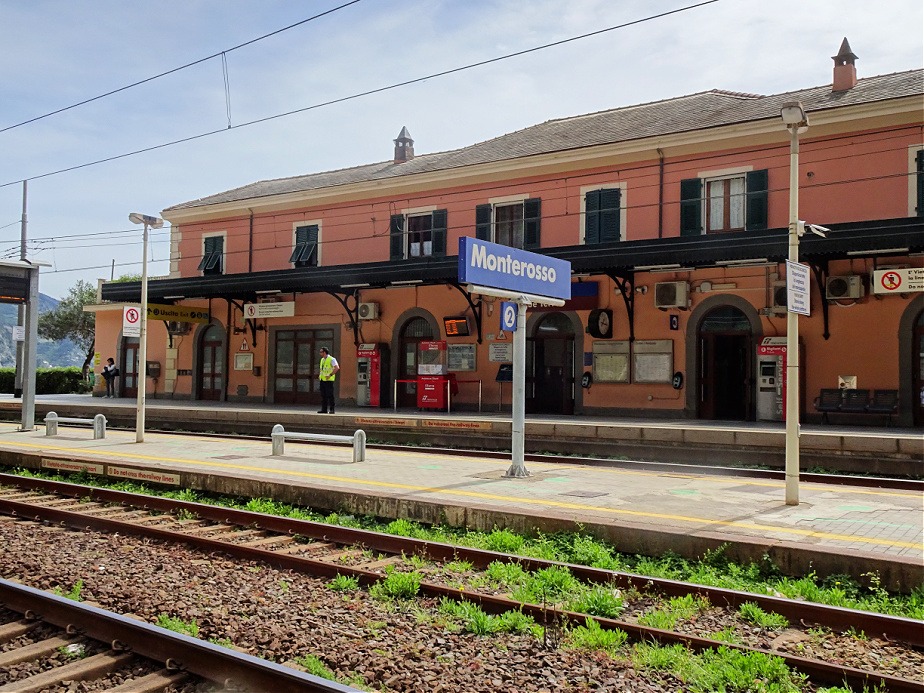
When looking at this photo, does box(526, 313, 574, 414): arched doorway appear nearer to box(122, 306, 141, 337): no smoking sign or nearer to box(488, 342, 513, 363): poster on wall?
box(488, 342, 513, 363): poster on wall

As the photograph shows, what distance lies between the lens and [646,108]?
24.0m

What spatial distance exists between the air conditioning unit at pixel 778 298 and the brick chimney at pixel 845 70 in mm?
5865

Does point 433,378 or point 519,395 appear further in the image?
point 433,378

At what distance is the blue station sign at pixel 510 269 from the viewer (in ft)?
31.8

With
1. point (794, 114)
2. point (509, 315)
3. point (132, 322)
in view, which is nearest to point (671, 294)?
point (509, 315)

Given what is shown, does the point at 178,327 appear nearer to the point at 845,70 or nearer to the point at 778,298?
the point at 778,298

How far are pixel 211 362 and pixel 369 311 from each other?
24.6 ft

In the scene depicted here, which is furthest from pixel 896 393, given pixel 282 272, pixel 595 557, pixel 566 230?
pixel 282 272

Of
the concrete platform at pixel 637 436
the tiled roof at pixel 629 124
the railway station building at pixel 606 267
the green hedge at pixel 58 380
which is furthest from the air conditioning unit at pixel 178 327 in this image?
the green hedge at pixel 58 380

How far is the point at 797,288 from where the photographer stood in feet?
27.3

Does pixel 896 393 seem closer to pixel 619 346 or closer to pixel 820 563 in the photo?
pixel 619 346

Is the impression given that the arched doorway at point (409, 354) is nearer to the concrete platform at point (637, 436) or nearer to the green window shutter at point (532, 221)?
the concrete platform at point (637, 436)

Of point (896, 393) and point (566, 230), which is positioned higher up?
point (566, 230)

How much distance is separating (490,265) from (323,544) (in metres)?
4.22
